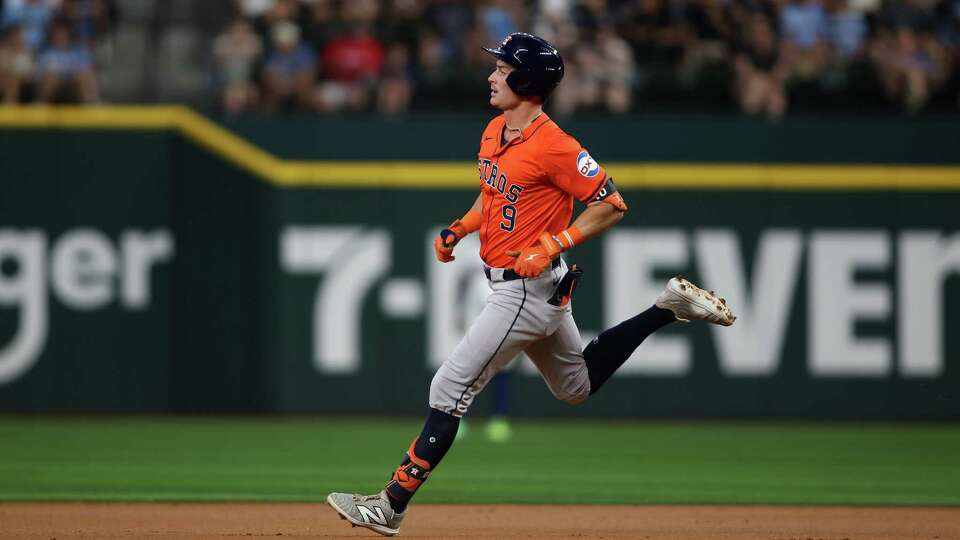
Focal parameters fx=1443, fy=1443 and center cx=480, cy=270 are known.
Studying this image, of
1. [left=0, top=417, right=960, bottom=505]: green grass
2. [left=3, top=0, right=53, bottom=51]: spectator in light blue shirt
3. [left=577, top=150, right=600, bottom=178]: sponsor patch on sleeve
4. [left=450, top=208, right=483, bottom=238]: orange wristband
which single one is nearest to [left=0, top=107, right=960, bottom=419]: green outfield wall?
[left=0, top=417, right=960, bottom=505]: green grass

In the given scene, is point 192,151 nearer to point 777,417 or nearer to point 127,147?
point 127,147

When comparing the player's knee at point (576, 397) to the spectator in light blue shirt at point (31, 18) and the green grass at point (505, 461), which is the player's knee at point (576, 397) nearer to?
the green grass at point (505, 461)

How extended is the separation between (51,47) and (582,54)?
541 centimetres

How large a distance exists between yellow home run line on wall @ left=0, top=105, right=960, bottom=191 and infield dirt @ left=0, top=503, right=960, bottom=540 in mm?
5845

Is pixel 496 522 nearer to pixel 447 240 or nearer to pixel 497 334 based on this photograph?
pixel 497 334

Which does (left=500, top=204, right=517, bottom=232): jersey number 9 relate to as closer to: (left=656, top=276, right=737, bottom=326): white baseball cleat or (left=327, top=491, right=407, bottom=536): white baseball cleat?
(left=656, top=276, right=737, bottom=326): white baseball cleat

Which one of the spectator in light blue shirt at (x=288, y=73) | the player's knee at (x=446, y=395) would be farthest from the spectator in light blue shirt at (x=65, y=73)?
the player's knee at (x=446, y=395)

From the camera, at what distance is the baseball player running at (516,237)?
6805 mm

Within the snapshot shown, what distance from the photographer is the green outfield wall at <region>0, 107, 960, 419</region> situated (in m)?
Result: 14.0

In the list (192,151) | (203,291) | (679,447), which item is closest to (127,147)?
(192,151)

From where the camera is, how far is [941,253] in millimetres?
13977

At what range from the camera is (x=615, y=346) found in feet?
24.1

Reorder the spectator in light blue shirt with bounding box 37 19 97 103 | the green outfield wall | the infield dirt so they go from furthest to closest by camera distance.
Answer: the spectator in light blue shirt with bounding box 37 19 97 103
the green outfield wall
the infield dirt

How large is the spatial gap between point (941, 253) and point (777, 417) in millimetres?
2242
